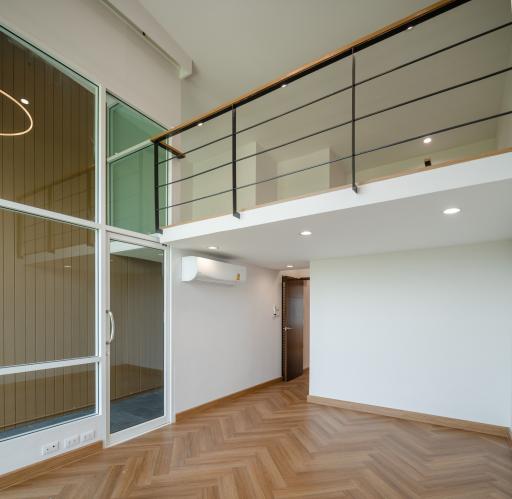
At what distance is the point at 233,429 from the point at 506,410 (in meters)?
2.99

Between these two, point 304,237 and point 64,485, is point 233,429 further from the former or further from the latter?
point 304,237

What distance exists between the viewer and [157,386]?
4012mm

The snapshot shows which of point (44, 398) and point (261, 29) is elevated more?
point (261, 29)

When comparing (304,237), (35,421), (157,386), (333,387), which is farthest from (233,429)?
(304,237)

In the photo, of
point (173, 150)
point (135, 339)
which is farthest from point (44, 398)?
point (173, 150)

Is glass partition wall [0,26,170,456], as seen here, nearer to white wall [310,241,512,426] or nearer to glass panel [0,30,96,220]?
glass panel [0,30,96,220]

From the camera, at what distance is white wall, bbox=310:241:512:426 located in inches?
153

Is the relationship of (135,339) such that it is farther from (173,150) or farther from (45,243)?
(173,150)

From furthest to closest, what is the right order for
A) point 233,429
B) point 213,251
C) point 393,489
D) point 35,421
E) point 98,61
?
point 213,251, point 233,429, point 98,61, point 35,421, point 393,489

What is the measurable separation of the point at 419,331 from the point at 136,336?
3.40 metres

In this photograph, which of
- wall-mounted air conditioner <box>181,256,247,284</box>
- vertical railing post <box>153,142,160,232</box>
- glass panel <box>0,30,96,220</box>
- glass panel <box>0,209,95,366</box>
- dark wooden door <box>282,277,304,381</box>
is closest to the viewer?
glass panel <box>0,209,95,366</box>

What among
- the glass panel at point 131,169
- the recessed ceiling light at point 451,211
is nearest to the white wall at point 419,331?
the recessed ceiling light at point 451,211

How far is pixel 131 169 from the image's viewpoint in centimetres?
397

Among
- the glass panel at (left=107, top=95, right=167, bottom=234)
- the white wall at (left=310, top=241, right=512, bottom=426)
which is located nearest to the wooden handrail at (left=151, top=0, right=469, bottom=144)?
the glass panel at (left=107, top=95, right=167, bottom=234)
